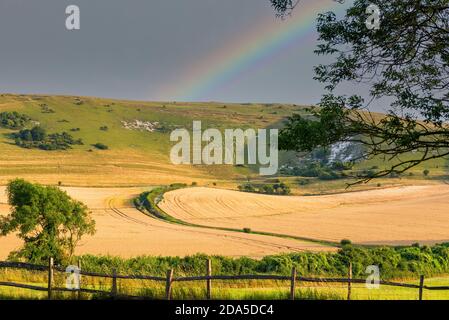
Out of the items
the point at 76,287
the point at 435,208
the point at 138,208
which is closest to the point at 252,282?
the point at 76,287

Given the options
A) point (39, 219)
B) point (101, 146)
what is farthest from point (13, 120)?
point (39, 219)

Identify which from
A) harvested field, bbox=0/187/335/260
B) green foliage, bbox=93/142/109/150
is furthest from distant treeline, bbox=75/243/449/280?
green foliage, bbox=93/142/109/150

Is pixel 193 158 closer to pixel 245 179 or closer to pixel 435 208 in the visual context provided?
pixel 245 179

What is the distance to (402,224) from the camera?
86312 millimetres

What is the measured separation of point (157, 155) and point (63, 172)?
4405cm

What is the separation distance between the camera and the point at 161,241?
64.5 meters

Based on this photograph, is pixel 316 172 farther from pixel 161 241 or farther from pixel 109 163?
pixel 161 241

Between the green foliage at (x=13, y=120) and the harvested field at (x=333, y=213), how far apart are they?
80.5 meters

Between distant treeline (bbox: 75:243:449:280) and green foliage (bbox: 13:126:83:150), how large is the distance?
122 meters

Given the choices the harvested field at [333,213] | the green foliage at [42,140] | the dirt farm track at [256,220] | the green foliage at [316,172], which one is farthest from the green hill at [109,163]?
the dirt farm track at [256,220]

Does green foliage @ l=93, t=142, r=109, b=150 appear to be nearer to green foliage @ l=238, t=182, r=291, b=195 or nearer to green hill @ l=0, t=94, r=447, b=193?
green hill @ l=0, t=94, r=447, b=193

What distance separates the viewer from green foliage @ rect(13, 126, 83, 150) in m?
161

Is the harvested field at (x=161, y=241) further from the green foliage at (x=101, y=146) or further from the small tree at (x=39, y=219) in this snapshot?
the green foliage at (x=101, y=146)

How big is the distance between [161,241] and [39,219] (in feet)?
75.4
